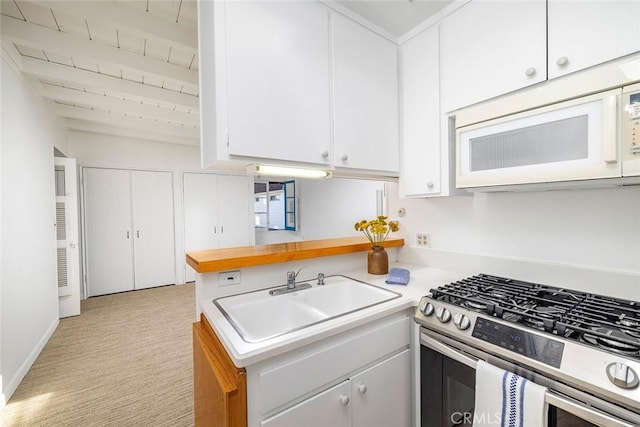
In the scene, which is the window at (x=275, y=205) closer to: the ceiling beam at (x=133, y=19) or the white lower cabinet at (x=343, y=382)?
the ceiling beam at (x=133, y=19)

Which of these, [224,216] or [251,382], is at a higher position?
[224,216]

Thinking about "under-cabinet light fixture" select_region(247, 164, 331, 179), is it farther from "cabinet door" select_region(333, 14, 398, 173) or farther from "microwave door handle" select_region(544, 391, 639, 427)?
"microwave door handle" select_region(544, 391, 639, 427)

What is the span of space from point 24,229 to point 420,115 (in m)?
3.27

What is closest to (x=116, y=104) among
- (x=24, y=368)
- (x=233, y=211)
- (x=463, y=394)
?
(x=233, y=211)

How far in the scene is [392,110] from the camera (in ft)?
5.76

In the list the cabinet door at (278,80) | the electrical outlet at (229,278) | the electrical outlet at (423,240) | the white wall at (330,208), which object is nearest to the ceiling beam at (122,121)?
the white wall at (330,208)

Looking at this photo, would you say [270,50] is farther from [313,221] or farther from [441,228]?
[313,221]

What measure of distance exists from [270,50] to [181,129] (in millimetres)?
3379

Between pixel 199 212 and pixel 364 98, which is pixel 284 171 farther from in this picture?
pixel 199 212

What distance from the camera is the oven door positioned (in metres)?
0.75

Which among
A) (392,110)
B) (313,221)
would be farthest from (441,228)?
(313,221)

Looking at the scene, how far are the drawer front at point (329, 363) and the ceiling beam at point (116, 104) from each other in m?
3.42

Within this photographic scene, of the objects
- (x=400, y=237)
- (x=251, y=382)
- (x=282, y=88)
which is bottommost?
(x=251, y=382)

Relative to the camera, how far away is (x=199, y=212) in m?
4.89
